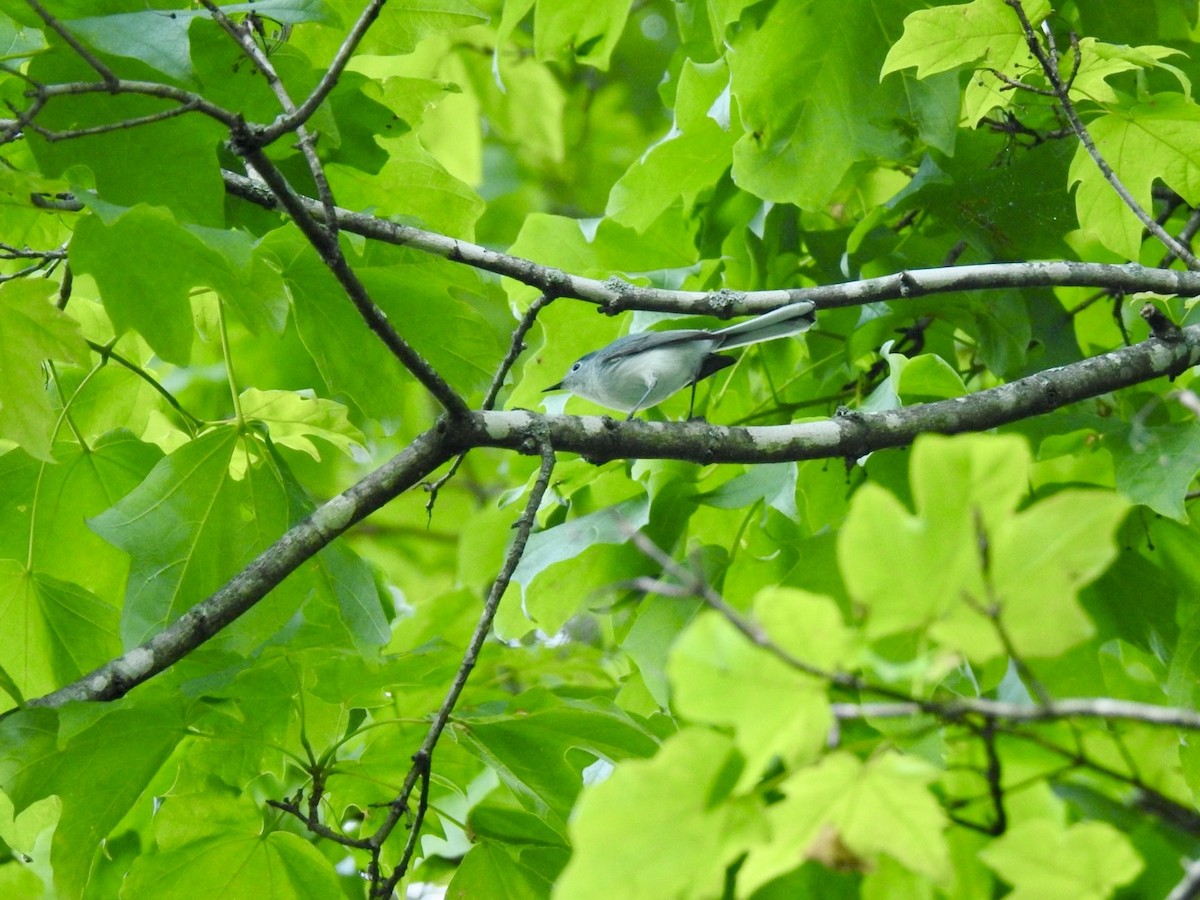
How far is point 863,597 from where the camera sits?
87cm

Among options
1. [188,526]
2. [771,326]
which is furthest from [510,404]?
[188,526]

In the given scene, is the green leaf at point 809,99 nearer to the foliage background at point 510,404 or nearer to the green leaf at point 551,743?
the foliage background at point 510,404

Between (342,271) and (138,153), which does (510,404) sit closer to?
(138,153)

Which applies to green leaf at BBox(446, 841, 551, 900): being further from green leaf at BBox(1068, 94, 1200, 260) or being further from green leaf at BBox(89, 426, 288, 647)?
green leaf at BBox(1068, 94, 1200, 260)

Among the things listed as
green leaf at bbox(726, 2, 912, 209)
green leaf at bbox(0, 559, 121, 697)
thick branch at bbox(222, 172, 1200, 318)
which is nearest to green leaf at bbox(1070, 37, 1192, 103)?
A: thick branch at bbox(222, 172, 1200, 318)

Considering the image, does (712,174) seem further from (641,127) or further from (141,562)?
(641,127)

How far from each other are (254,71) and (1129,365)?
69.7 inches

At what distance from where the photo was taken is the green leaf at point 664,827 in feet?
3.03

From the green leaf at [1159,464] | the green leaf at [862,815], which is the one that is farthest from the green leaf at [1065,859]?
the green leaf at [1159,464]

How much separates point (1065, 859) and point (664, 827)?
331 mm

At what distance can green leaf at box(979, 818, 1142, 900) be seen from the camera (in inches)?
35.9

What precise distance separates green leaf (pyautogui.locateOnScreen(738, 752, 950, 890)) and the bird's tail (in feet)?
4.58

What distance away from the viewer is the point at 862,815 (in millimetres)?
900

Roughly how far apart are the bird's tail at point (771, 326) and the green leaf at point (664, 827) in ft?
4.47
